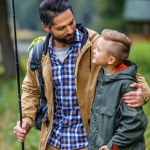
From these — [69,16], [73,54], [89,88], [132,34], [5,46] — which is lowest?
[132,34]

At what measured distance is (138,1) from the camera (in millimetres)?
43625

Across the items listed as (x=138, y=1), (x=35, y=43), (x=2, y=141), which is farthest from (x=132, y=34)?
(x=35, y=43)

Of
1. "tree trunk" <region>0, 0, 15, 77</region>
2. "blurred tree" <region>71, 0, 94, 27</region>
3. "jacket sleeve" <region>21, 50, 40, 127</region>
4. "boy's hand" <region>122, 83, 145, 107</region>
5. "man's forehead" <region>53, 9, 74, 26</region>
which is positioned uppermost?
"man's forehead" <region>53, 9, 74, 26</region>

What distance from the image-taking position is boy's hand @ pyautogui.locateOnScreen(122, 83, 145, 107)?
3086mm

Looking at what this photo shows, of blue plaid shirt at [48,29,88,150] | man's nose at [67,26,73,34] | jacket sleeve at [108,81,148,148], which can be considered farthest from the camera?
blue plaid shirt at [48,29,88,150]

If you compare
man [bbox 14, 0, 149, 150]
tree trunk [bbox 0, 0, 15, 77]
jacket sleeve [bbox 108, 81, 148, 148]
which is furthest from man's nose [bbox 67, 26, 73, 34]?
tree trunk [bbox 0, 0, 15, 77]

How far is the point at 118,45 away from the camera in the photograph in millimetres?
3162

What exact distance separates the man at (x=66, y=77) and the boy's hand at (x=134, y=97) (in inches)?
15.9

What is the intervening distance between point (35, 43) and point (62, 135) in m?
0.74

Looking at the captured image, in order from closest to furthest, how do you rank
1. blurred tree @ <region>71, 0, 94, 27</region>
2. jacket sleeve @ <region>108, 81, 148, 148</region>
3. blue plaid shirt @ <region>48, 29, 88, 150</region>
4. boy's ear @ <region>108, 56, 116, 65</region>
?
1. jacket sleeve @ <region>108, 81, 148, 148</region>
2. boy's ear @ <region>108, 56, 116, 65</region>
3. blue plaid shirt @ <region>48, 29, 88, 150</region>
4. blurred tree @ <region>71, 0, 94, 27</region>

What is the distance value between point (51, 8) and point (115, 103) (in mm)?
848

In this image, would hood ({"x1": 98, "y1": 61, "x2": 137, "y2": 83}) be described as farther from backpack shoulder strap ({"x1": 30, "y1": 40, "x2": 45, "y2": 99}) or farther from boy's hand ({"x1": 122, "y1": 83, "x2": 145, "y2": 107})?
backpack shoulder strap ({"x1": 30, "y1": 40, "x2": 45, "y2": 99})

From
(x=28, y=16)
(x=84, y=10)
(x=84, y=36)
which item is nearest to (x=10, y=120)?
(x=84, y=36)

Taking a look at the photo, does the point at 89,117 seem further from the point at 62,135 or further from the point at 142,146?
the point at 142,146
